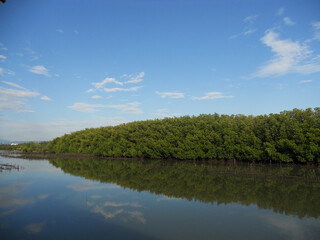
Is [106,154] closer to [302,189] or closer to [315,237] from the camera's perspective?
[302,189]

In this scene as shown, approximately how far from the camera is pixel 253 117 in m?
56.0

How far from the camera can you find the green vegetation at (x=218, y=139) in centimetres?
4175

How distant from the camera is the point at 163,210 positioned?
17.3 metres

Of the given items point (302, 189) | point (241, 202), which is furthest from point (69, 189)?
point (302, 189)

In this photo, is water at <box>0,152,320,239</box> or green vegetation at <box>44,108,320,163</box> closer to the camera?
water at <box>0,152,320,239</box>

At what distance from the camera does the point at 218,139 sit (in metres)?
53.0

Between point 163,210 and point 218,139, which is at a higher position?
point 218,139

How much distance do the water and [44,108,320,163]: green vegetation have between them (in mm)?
16609

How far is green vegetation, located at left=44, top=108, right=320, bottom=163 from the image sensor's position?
137 ft

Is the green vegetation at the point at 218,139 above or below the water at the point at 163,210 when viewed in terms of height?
above

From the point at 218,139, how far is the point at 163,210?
38431 millimetres

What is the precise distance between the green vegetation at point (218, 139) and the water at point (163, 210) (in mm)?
16609

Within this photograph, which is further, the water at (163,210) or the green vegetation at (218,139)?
the green vegetation at (218,139)

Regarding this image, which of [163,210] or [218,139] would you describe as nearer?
[163,210]
